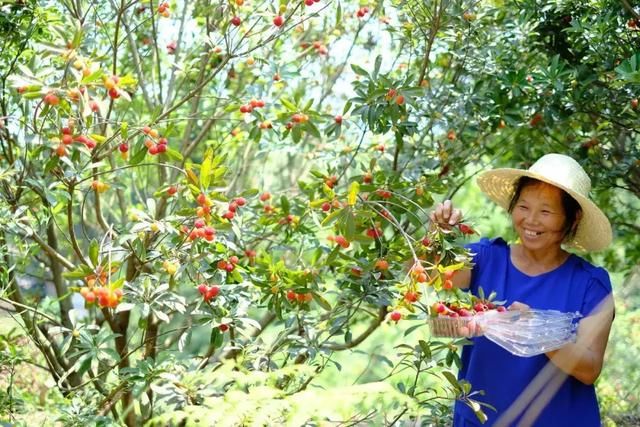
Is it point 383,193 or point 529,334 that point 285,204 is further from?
point 529,334

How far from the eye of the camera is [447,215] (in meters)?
2.74

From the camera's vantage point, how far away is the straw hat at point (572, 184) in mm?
2742

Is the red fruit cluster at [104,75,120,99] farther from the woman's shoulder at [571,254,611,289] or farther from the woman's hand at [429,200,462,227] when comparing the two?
the woman's shoulder at [571,254,611,289]

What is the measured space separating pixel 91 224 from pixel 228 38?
8.16 feet

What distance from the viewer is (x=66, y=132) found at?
255cm

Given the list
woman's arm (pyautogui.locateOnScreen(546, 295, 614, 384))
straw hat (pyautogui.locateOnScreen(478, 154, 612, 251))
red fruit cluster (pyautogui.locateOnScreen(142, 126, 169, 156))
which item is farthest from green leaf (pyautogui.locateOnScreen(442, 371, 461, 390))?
red fruit cluster (pyautogui.locateOnScreen(142, 126, 169, 156))

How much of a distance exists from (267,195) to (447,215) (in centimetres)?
114

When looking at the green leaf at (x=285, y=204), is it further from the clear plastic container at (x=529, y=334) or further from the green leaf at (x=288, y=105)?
the clear plastic container at (x=529, y=334)

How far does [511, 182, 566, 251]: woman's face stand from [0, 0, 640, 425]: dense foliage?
7.4 inches

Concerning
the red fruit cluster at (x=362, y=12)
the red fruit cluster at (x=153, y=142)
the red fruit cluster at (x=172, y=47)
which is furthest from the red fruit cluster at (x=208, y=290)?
the red fruit cluster at (x=362, y=12)

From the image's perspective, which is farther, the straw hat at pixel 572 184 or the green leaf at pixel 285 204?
the green leaf at pixel 285 204

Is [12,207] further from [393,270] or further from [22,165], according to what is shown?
[393,270]

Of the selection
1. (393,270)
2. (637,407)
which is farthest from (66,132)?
(637,407)

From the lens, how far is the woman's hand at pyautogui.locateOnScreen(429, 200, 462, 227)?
273 cm
